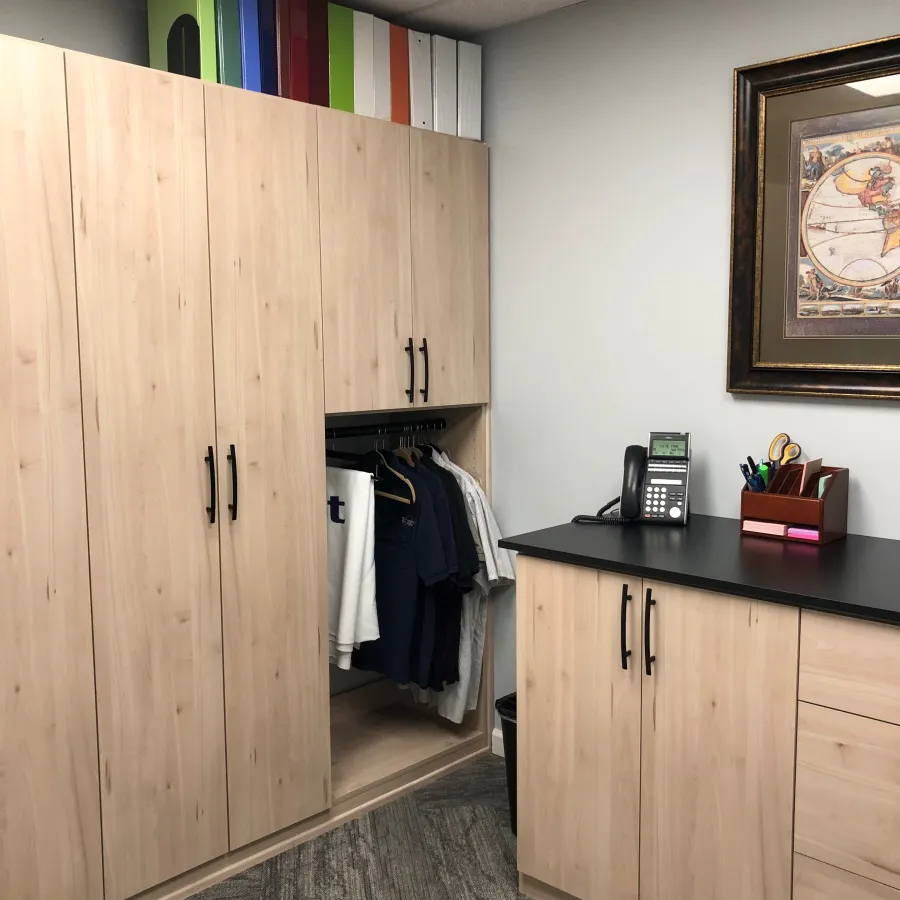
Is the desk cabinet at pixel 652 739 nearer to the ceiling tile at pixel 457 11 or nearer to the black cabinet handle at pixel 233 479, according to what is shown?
the black cabinet handle at pixel 233 479

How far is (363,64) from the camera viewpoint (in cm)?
279

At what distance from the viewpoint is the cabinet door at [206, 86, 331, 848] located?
250 centimetres

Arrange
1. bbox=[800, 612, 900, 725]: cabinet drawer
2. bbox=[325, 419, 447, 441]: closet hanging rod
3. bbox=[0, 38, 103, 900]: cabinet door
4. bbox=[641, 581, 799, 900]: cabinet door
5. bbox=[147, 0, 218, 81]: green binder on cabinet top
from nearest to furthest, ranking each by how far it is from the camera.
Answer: bbox=[800, 612, 900, 725]: cabinet drawer < bbox=[641, 581, 799, 900]: cabinet door < bbox=[0, 38, 103, 900]: cabinet door < bbox=[147, 0, 218, 81]: green binder on cabinet top < bbox=[325, 419, 447, 441]: closet hanging rod

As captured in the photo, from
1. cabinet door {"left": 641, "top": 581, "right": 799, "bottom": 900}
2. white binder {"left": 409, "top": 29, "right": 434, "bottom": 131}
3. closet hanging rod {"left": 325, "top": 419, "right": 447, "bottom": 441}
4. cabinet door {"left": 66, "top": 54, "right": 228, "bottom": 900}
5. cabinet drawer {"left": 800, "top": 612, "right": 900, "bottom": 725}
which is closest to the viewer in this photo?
cabinet drawer {"left": 800, "top": 612, "right": 900, "bottom": 725}

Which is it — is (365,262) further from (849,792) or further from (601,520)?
(849,792)

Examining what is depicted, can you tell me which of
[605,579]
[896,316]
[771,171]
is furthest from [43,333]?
[896,316]

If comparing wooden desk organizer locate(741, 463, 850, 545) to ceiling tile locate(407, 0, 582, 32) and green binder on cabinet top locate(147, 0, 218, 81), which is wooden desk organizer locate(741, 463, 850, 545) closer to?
ceiling tile locate(407, 0, 582, 32)

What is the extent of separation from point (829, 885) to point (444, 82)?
2.49 metres

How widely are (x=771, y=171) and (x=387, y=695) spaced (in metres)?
2.30

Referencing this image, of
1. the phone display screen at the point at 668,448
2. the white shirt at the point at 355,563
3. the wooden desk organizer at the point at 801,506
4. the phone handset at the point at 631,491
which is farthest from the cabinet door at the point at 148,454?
the wooden desk organizer at the point at 801,506

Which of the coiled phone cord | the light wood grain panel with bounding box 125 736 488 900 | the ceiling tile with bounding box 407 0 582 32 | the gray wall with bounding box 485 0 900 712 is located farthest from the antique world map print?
the light wood grain panel with bounding box 125 736 488 900

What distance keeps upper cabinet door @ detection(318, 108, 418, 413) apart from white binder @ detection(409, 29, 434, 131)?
11 cm

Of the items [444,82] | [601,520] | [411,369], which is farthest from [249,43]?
[601,520]

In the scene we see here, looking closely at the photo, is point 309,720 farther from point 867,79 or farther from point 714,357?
point 867,79
